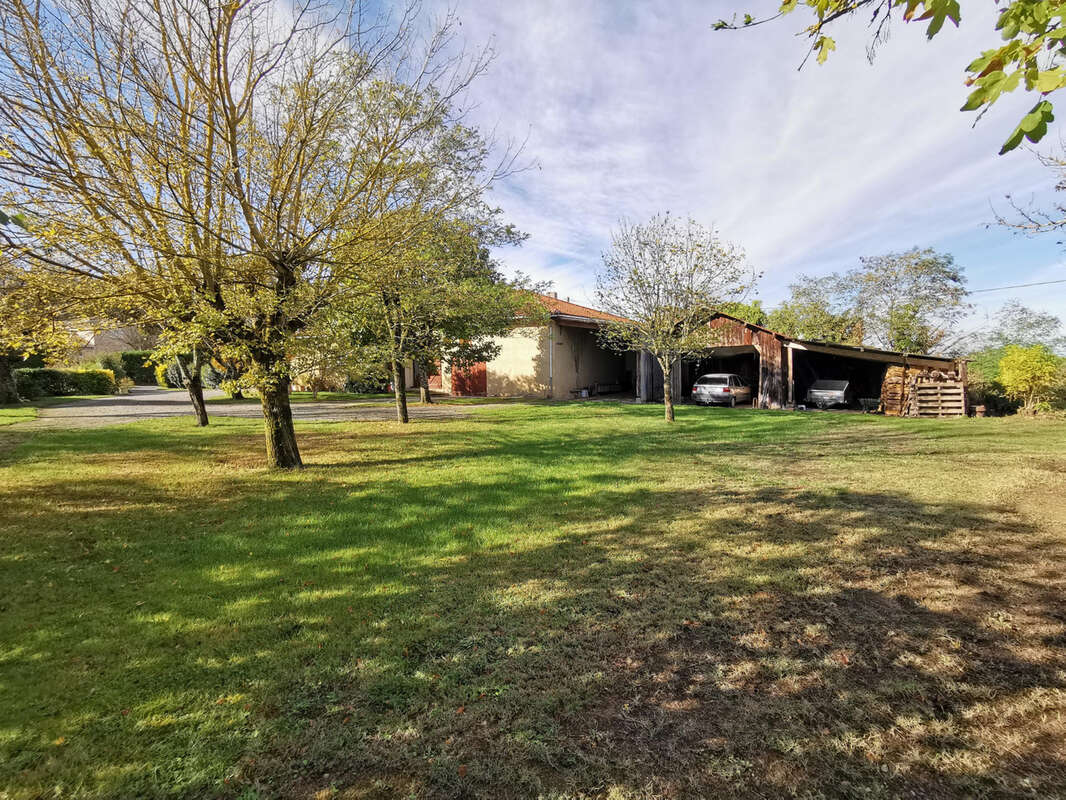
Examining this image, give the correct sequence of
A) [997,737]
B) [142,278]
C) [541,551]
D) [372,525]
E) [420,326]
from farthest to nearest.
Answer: [420,326], [142,278], [372,525], [541,551], [997,737]

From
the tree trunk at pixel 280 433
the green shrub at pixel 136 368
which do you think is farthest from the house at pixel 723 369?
the green shrub at pixel 136 368

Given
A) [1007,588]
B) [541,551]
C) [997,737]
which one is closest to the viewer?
[997,737]

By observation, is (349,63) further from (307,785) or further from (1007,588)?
(1007,588)

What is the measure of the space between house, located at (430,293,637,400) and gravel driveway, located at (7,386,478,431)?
5072 mm

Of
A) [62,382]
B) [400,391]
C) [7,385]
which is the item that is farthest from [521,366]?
[62,382]

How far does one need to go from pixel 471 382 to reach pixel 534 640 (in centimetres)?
2364

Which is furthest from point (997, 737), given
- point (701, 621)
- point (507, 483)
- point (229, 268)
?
point (229, 268)

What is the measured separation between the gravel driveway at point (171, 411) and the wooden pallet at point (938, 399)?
1706 cm

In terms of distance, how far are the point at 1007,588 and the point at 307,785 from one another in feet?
16.4

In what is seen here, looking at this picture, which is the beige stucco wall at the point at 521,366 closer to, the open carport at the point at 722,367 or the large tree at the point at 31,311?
the open carport at the point at 722,367

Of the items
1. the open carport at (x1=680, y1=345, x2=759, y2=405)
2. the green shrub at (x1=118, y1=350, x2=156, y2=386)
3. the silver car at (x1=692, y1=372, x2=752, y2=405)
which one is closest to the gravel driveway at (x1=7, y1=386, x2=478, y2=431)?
the silver car at (x1=692, y1=372, x2=752, y2=405)

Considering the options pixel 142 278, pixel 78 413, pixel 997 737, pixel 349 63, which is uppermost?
pixel 349 63

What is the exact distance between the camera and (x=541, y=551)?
459cm

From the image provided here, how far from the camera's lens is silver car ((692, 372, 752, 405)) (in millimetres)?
21312
